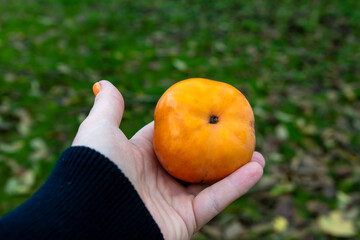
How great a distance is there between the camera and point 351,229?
A: 2.45m

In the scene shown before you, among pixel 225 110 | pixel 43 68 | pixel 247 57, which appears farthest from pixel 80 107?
pixel 247 57

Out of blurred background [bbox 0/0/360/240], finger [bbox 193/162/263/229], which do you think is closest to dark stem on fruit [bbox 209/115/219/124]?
finger [bbox 193/162/263/229]

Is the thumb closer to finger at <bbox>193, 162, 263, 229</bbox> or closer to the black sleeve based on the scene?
the black sleeve

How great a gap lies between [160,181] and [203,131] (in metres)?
0.55

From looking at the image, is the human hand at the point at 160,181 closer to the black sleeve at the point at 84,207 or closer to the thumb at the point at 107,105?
the thumb at the point at 107,105

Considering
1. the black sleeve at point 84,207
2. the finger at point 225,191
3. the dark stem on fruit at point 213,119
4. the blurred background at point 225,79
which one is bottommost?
the blurred background at point 225,79

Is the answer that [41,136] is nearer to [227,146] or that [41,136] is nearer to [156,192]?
[156,192]

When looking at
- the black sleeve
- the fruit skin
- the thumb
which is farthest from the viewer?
the thumb

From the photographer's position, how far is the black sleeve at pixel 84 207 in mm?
1479

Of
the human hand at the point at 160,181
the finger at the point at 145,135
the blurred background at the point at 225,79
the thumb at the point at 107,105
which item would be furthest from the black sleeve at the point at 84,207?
the blurred background at the point at 225,79

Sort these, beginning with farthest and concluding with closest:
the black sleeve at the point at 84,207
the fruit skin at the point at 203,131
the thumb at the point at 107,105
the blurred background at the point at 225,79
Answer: the blurred background at the point at 225,79, the thumb at the point at 107,105, the fruit skin at the point at 203,131, the black sleeve at the point at 84,207

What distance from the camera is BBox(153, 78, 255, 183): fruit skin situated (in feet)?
5.88

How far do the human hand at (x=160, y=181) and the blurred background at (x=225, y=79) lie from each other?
63 centimetres

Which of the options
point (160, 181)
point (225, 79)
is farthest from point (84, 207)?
point (225, 79)
